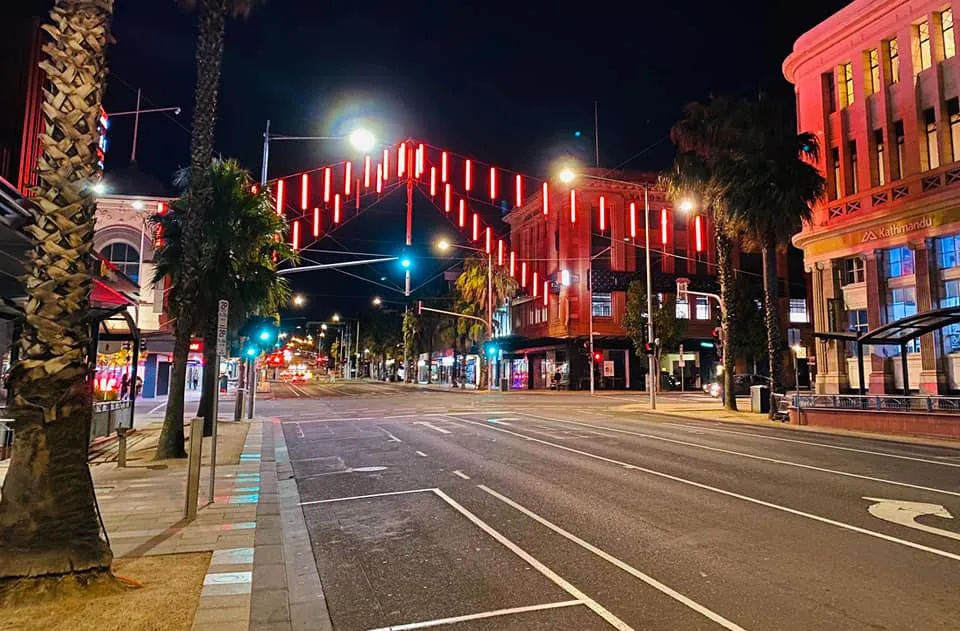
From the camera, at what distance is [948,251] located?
2602 cm

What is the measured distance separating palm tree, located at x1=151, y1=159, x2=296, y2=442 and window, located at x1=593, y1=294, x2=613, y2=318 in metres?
40.3

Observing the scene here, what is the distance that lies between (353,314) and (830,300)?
92.0 m

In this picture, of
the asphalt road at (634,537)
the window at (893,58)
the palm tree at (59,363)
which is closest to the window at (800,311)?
the window at (893,58)

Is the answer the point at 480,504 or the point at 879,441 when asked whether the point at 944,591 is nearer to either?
the point at 480,504

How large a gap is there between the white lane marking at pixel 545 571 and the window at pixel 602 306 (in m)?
47.6

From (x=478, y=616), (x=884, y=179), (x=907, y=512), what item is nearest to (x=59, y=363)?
(x=478, y=616)

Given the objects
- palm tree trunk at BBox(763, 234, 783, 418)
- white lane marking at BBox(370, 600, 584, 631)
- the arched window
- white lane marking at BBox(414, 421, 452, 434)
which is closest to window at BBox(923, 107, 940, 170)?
palm tree trunk at BBox(763, 234, 783, 418)

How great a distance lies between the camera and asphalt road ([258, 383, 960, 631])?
512 cm

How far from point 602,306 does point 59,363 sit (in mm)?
52541

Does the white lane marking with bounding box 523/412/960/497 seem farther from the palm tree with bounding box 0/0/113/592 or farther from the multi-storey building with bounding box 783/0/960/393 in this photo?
the multi-storey building with bounding box 783/0/960/393

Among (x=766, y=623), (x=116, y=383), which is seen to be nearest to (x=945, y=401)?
(x=766, y=623)

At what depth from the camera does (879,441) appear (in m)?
17.8

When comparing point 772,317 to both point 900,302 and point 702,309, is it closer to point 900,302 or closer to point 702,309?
point 900,302

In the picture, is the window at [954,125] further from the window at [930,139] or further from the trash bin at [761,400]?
the trash bin at [761,400]
